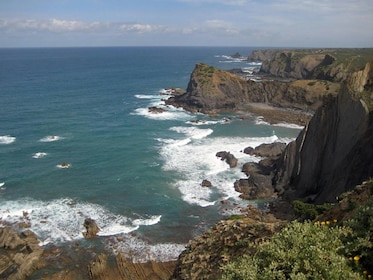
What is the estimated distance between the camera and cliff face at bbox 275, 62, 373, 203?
36.5 m

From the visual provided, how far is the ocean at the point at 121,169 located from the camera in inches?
1564

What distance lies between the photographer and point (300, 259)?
10219 mm

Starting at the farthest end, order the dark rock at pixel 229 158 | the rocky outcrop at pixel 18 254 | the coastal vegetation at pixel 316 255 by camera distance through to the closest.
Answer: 1. the dark rock at pixel 229 158
2. the rocky outcrop at pixel 18 254
3. the coastal vegetation at pixel 316 255

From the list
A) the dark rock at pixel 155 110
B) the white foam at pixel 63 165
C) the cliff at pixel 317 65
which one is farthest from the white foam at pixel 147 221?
the cliff at pixel 317 65

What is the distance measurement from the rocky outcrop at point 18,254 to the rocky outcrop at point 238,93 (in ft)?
202

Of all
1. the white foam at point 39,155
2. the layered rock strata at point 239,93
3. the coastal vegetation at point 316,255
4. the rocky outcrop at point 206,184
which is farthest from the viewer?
the layered rock strata at point 239,93

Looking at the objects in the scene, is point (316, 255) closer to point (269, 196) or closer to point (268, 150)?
point (269, 196)

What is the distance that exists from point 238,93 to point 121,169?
181 feet

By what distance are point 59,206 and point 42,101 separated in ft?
202

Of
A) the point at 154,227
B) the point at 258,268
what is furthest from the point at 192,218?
the point at 258,268

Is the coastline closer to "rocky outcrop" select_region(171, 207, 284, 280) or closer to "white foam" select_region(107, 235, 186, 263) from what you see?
"white foam" select_region(107, 235, 186, 263)

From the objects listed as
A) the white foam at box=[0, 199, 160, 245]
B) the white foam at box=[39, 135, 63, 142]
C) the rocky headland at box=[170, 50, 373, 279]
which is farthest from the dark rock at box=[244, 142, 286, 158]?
the white foam at box=[39, 135, 63, 142]

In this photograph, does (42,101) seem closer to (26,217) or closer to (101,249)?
(26,217)

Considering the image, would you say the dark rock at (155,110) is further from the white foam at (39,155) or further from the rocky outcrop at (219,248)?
the rocky outcrop at (219,248)
